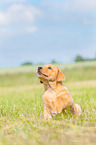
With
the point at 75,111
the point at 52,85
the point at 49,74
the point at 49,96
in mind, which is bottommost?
the point at 75,111

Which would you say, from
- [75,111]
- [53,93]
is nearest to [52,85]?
[53,93]

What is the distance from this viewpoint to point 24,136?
3.04 metres

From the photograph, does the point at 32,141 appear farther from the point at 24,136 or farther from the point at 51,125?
the point at 51,125

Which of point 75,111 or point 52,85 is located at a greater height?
point 52,85

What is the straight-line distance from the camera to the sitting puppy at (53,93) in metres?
3.94

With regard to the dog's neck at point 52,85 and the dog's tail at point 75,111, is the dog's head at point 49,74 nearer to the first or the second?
the dog's neck at point 52,85

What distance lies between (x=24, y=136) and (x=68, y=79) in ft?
61.4

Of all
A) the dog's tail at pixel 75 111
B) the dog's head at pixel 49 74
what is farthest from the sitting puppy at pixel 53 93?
the dog's tail at pixel 75 111

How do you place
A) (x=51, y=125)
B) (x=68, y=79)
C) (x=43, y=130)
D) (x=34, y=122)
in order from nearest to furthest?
(x=43, y=130) → (x=51, y=125) → (x=34, y=122) → (x=68, y=79)

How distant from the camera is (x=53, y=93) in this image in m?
4.03

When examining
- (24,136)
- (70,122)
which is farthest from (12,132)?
(70,122)

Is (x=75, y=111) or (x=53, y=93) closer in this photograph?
(x=53, y=93)

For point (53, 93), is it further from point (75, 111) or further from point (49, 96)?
point (75, 111)

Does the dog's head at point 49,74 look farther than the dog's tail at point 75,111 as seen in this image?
No
